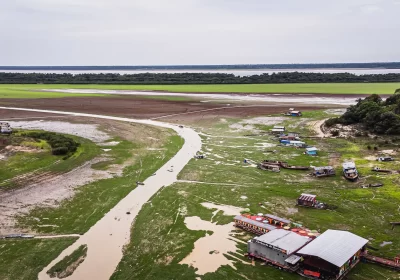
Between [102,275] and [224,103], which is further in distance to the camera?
[224,103]

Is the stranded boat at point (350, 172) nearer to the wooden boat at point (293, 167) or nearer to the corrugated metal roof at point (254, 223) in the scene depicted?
the wooden boat at point (293, 167)

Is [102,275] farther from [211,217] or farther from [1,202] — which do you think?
[1,202]

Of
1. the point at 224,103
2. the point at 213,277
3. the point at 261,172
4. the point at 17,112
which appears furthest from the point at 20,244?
the point at 224,103

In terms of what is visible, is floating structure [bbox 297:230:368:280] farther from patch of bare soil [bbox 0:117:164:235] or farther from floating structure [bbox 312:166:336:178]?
patch of bare soil [bbox 0:117:164:235]

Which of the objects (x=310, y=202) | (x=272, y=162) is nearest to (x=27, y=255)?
(x=310, y=202)

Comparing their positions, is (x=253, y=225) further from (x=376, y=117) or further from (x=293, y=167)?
(x=376, y=117)

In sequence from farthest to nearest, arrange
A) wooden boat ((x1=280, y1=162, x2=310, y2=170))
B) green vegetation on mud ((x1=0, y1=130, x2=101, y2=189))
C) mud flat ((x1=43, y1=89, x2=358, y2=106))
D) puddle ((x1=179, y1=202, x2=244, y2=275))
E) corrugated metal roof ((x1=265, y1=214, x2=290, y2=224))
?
mud flat ((x1=43, y1=89, x2=358, y2=106)) → wooden boat ((x1=280, y1=162, x2=310, y2=170)) → green vegetation on mud ((x1=0, y1=130, x2=101, y2=189)) → corrugated metal roof ((x1=265, y1=214, x2=290, y2=224)) → puddle ((x1=179, y1=202, x2=244, y2=275))

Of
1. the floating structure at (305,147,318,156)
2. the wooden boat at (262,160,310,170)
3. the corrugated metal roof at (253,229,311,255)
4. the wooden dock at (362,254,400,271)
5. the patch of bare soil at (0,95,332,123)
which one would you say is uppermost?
the patch of bare soil at (0,95,332,123)

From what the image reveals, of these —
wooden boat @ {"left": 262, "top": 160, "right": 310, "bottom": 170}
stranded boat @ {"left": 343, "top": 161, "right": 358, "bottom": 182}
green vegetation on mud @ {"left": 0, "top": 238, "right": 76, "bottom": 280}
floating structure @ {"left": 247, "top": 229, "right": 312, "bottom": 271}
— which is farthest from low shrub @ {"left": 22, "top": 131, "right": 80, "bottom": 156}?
stranded boat @ {"left": 343, "top": 161, "right": 358, "bottom": 182}
